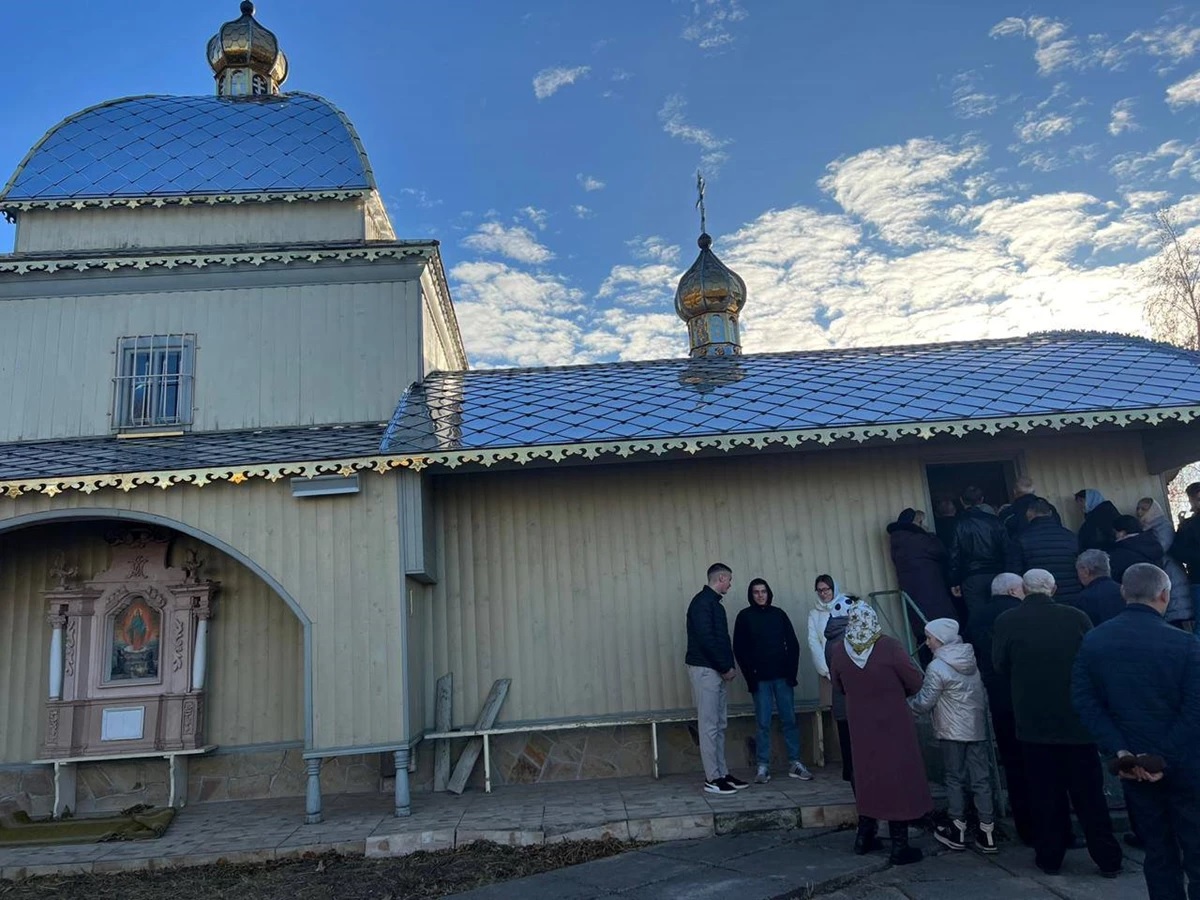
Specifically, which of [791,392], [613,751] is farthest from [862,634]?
[791,392]

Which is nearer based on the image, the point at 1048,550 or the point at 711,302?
the point at 1048,550

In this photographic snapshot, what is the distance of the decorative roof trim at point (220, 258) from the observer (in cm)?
956

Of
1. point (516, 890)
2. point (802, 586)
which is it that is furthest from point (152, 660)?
point (802, 586)

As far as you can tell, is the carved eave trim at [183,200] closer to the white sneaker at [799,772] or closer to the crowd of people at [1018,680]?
the crowd of people at [1018,680]

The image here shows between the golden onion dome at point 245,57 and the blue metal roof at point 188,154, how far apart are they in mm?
2081

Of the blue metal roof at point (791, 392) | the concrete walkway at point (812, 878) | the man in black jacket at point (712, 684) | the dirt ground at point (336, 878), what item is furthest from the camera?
the blue metal roof at point (791, 392)

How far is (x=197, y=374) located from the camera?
9.56 metres

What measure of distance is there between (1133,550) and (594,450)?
180 inches

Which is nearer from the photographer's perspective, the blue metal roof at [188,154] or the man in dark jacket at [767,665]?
the man in dark jacket at [767,665]

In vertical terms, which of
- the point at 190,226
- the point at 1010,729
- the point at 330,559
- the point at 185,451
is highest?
the point at 190,226

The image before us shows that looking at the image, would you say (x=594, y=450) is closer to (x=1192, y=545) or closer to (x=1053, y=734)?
(x=1053, y=734)

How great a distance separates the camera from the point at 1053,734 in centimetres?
489

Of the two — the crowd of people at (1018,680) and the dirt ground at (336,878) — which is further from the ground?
the crowd of people at (1018,680)

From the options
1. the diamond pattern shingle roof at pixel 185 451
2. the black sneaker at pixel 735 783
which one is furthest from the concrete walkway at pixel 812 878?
the diamond pattern shingle roof at pixel 185 451
